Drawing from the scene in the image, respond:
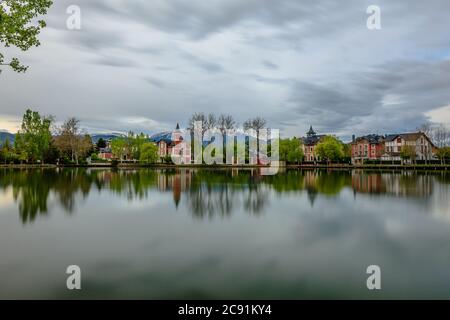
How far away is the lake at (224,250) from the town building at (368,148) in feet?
270

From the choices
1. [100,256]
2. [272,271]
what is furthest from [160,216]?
[272,271]

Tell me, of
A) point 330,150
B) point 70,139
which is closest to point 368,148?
point 330,150

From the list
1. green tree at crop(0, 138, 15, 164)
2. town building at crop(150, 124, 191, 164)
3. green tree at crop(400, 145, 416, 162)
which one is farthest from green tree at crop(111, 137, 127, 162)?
green tree at crop(400, 145, 416, 162)

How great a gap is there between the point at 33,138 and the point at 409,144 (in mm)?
81375

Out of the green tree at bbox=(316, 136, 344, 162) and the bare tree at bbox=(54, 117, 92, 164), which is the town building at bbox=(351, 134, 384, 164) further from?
the bare tree at bbox=(54, 117, 92, 164)

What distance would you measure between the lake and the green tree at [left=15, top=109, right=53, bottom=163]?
206 feet

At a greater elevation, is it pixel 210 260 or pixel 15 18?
pixel 15 18

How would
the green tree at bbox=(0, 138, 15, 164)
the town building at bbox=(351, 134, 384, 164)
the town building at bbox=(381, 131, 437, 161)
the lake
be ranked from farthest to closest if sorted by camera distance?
the town building at bbox=(351, 134, 384, 164), the town building at bbox=(381, 131, 437, 161), the green tree at bbox=(0, 138, 15, 164), the lake

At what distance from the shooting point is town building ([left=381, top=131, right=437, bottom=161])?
83562mm

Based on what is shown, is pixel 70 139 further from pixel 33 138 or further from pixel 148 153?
pixel 148 153

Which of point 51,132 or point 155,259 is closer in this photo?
point 155,259

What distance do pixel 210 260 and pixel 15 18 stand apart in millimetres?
10440
